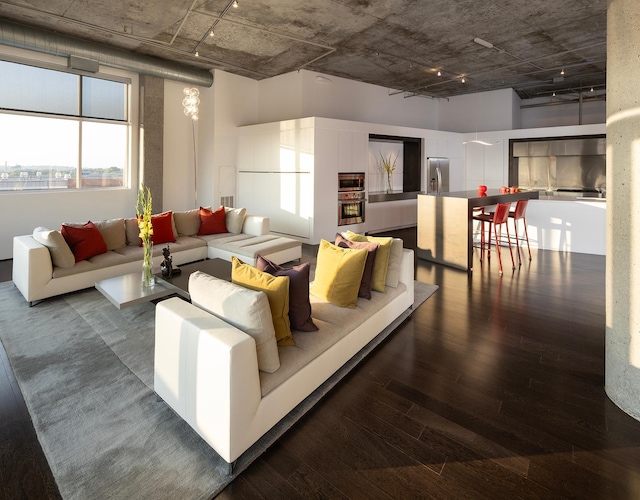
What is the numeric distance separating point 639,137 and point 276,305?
7.68ft

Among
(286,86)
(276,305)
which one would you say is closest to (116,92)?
(286,86)

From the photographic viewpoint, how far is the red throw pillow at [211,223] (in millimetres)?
6352

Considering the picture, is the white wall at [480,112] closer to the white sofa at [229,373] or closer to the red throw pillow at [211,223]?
the red throw pillow at [211,223]

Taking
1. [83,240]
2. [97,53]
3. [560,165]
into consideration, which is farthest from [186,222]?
[560,165]

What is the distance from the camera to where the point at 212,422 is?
74.9 inches

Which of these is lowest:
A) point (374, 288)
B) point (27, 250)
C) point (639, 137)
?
point (374, 288)

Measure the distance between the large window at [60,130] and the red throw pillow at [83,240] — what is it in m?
2.82

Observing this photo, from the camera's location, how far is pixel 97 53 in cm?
649

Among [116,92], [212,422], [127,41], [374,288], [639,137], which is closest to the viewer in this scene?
[212,422]

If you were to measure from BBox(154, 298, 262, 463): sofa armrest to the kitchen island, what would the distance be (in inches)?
184

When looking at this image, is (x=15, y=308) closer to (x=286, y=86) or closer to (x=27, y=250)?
(x=27, y=250)

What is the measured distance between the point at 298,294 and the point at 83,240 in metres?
3.62

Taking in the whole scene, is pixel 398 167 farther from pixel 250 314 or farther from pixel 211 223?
pixel 250 314

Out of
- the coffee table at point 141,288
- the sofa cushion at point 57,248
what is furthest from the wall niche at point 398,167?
the sofa cushion at point 57,248
